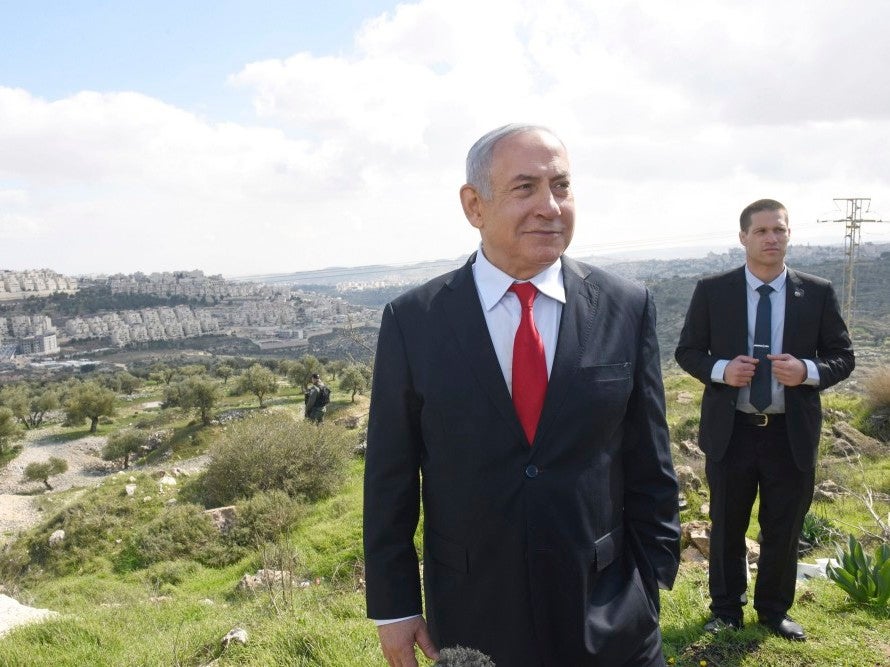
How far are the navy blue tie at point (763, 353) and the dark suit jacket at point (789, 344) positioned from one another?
6cm

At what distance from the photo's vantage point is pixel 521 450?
1.46m

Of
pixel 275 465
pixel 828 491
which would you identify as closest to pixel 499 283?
pixel 828 491

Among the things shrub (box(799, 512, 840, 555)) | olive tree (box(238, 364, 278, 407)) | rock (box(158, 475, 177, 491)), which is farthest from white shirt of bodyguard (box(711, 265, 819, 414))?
olive tree (box(238, 364, 278, 407))

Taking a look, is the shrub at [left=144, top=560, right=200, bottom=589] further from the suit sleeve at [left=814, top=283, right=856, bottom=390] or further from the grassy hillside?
the suit sleeve at [left=814, top=283, right=856, bottom=390]

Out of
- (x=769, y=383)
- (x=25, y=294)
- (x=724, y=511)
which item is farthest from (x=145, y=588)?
(x=25, y=294)

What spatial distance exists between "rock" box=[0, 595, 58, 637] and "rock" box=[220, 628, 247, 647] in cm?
169

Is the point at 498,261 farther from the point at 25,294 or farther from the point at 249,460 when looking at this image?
the point at 25,294

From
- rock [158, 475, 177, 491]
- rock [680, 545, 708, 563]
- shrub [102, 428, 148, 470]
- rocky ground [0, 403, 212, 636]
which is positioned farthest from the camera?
shrub [102, 428, 148, 470]

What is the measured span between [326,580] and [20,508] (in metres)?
12.9

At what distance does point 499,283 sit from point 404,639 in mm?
980

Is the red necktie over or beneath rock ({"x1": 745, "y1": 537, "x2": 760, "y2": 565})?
over

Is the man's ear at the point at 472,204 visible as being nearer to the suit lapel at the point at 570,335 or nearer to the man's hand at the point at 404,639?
the suit lapel at the point at 570,335

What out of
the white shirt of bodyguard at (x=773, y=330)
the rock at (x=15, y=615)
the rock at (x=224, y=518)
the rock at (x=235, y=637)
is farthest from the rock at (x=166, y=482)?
the white shirt of bodyguard at (x=773, y=330)

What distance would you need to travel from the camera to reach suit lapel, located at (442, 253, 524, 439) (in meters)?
1.46
